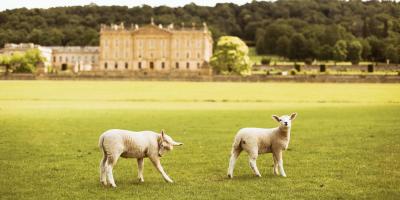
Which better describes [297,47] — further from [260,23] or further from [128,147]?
[128,147]

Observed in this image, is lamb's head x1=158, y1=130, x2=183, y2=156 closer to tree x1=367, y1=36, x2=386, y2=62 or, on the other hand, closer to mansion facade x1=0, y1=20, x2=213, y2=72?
tree x1=367, y1=36, x2=386, y2=62

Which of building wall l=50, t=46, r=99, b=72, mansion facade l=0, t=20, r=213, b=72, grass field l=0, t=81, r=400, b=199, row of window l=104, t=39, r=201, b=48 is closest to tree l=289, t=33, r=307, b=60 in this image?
mansion facade l=0, t=20, r=213, b=72

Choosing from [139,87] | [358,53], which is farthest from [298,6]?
[139,87]

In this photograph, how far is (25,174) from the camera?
1050cm

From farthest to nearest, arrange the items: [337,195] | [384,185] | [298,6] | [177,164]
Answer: [298,6] → [177,164] → [384,185] → [337,195]

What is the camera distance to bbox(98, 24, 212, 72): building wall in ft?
339

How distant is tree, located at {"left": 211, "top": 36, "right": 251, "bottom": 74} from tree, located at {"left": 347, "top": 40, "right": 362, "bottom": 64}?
109ft

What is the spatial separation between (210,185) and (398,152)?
569 cm

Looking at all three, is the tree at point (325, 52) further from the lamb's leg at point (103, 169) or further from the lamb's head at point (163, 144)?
the lamb's leg at point (103, 169)

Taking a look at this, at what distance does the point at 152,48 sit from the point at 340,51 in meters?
34.8

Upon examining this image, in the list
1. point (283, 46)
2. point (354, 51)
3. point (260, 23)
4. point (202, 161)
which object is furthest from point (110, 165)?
point (260, 23)

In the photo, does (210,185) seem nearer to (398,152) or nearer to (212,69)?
(398,152)

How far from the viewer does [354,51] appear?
4230 inches

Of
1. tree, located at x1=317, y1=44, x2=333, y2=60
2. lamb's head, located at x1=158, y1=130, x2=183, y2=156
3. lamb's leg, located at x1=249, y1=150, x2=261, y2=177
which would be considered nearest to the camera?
lamb's head, located at x1=158, y1=130, x2=183, y2=156
